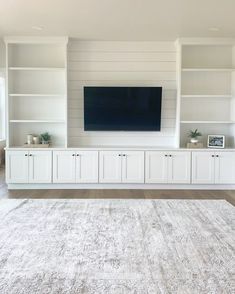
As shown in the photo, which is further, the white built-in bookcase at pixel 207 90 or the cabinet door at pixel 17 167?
the white built-in bookcase at pixel 207 90

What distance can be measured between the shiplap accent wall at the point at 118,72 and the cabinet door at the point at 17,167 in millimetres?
899

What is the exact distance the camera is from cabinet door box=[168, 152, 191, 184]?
19.5 feet

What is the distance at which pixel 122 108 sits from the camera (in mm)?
6141

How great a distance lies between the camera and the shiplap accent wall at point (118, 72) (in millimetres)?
6203

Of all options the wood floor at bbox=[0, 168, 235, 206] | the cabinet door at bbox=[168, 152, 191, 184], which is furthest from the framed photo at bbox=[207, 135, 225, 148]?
the wood floor at bbox=[0, 168, 235, 206]

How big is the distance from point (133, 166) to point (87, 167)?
791 millimetres

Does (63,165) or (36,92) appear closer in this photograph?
(63,165)

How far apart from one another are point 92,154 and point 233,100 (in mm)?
2712

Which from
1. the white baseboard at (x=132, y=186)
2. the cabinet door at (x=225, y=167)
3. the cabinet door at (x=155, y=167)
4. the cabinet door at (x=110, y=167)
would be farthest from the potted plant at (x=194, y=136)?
the cabinet door at (x=110, y=167)

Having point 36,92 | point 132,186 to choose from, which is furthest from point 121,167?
point 36,92

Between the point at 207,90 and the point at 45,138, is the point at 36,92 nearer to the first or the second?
the point at 45,138

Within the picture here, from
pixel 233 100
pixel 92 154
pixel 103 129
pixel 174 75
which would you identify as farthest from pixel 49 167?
pixel 233 100

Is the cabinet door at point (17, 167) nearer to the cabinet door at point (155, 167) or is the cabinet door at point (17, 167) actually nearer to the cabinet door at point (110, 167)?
the cabinet door at point (110, 167)

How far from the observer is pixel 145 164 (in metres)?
5.96
